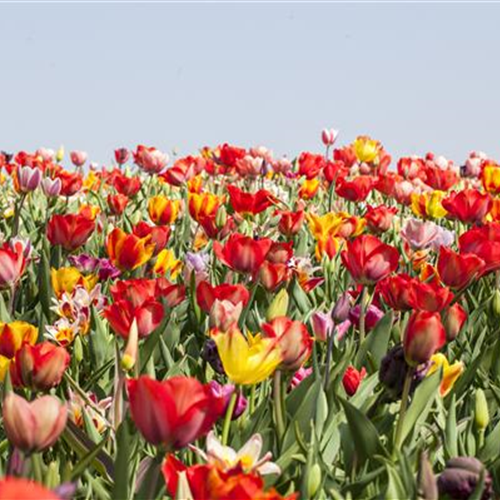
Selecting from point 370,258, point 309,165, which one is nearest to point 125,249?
point 370,258

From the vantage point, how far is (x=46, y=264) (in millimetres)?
3629

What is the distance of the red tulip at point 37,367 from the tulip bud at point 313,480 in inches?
20.6

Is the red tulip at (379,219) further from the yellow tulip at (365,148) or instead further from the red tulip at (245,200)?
the yellow tulip at (365,148)

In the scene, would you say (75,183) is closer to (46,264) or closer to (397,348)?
(46,264)

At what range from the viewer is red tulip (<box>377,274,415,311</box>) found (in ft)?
9.12

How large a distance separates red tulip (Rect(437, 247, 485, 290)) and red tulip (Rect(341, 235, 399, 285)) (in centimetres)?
19

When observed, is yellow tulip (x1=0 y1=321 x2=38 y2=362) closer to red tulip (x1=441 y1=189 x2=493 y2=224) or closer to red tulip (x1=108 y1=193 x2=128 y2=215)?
red tulip (x1=441 y1=189 x2=493 y2=224)

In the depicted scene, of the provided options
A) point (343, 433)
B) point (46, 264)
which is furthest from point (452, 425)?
point (46, 264)

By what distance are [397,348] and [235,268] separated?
3.62ft

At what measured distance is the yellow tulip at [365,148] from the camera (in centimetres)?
839

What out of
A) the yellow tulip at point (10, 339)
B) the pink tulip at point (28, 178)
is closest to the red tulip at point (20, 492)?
the yellow tulip at point (10, 339)

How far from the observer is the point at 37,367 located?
1923mm

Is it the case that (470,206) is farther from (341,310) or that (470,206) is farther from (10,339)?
(10,339)

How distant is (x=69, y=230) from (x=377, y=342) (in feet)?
4.29
